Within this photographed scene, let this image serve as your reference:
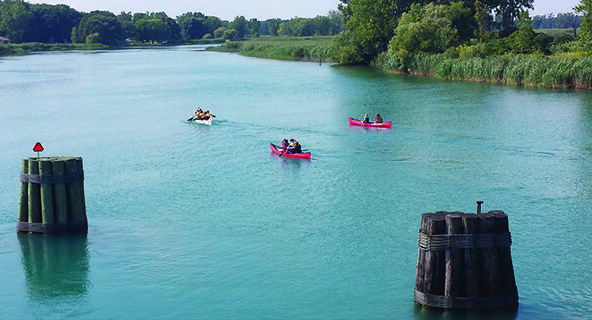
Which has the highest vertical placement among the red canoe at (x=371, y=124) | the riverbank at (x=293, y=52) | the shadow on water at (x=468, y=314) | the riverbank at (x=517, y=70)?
the riverbank at (x=293, y=52)

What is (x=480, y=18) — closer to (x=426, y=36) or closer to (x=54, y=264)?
(x=426, y=36)

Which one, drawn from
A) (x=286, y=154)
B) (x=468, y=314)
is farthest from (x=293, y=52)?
(x=468, y=314)

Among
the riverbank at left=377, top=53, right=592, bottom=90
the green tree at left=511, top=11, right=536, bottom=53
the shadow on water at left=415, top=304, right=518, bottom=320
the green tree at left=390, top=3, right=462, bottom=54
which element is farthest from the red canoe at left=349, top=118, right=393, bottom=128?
the green tree at left=390, top=3, right=462, bottom=54

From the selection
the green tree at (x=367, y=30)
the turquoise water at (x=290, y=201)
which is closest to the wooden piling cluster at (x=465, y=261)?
the turquoise water at (x=290, y=201)

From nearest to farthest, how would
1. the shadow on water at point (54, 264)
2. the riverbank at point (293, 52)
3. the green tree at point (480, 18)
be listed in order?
the shadow on water at point (54, 264) → the green tree at point (480, 18) → the riverbank at point (293, 52)

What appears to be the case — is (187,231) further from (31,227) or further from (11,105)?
(11,105)

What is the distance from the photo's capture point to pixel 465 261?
58.3 ft

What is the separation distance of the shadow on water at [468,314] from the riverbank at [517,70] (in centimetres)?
5442

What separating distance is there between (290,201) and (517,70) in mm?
47594

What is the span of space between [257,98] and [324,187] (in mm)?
36972

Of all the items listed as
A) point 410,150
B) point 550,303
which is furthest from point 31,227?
point 410,150

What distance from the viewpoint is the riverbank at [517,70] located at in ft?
225

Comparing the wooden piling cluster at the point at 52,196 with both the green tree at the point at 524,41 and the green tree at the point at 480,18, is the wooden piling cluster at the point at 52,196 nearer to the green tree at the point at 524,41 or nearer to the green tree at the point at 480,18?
the green tree at the point at 524,41

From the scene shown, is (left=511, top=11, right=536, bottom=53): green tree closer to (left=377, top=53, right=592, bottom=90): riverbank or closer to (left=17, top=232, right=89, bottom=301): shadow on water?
(left=377, top=53, right=592, bottom=90): riverbank
